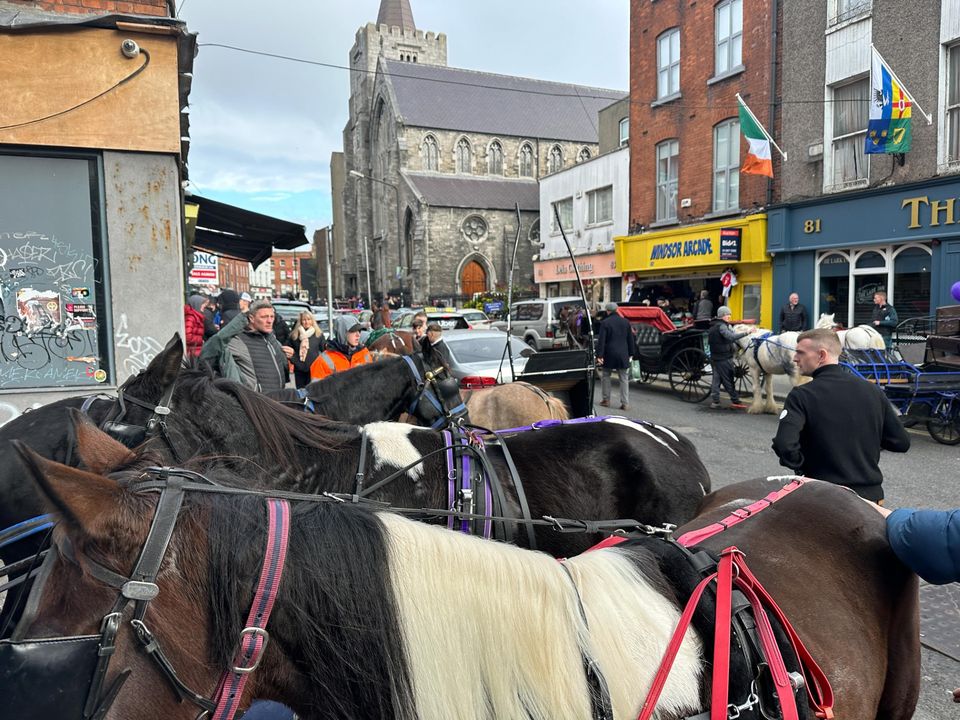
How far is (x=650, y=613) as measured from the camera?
1.43 metres

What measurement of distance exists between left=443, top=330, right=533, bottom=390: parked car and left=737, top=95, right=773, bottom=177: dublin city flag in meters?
9.07

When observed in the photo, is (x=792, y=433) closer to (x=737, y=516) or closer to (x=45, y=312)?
(x=737, y=516)

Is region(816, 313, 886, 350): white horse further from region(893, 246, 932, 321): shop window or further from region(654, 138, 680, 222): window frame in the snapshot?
region(654, 138, 680, 222): window frame

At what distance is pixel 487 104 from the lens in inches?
2060

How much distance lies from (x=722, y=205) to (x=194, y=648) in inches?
797

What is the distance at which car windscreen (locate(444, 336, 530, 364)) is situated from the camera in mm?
10695

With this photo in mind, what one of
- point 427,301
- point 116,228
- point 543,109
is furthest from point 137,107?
point 543,109

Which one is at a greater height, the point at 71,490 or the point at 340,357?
the point at 71,490

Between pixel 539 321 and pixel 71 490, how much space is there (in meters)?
21.6

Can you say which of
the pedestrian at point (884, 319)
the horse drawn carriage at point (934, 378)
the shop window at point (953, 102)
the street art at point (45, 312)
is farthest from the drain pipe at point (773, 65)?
the street art at point (45, 312)

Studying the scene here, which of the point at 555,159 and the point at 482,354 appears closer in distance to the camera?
the point at 482,354

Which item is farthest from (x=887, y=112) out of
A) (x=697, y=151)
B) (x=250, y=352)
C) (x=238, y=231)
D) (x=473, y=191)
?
(x=473, y=191)

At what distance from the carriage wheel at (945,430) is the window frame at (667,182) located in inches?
514

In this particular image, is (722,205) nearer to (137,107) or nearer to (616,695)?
(137,107)
